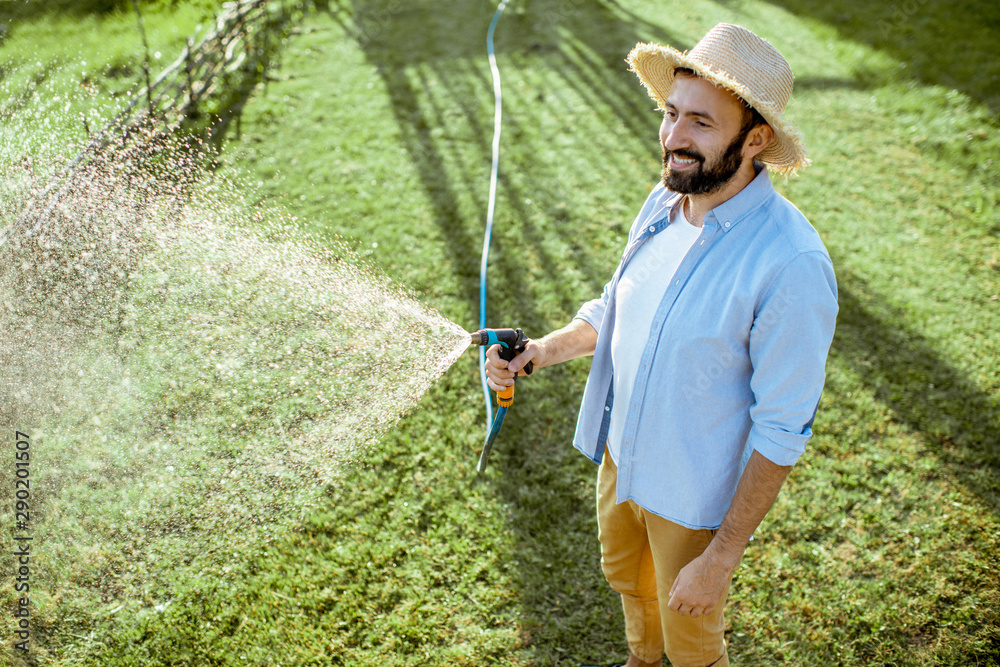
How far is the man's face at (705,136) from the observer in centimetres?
197

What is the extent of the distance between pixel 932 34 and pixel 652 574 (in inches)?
445

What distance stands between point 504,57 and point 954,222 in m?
6.46

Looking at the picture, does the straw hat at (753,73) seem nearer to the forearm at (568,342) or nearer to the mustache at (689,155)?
the mustache at (689,155)

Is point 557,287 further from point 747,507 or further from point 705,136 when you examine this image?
point 747,507

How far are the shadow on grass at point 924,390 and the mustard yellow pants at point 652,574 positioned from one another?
2.56 metres

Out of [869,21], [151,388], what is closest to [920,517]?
[151,388]

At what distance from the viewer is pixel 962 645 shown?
3082 mm

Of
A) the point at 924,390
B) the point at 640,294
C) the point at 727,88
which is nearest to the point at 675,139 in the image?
the point at 727,88

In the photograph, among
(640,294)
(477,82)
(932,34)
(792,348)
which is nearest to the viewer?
(792,348)

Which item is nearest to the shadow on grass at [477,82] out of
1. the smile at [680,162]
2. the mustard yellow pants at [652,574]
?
the mustard yellow pants at [652,574]

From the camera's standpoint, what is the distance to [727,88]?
1.95 m

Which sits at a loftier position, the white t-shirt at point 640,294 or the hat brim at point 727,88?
the hat brim at point 727,88

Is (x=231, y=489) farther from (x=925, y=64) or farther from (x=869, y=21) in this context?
(x=869, y=21)

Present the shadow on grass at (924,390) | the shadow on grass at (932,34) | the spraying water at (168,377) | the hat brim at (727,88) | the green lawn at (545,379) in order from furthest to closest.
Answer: the shadow on grass at (932,34), the shadow on grass at (924,390), the spraying water at (168,377), the green lawn at (545,379), the hat brim at (727,88)
